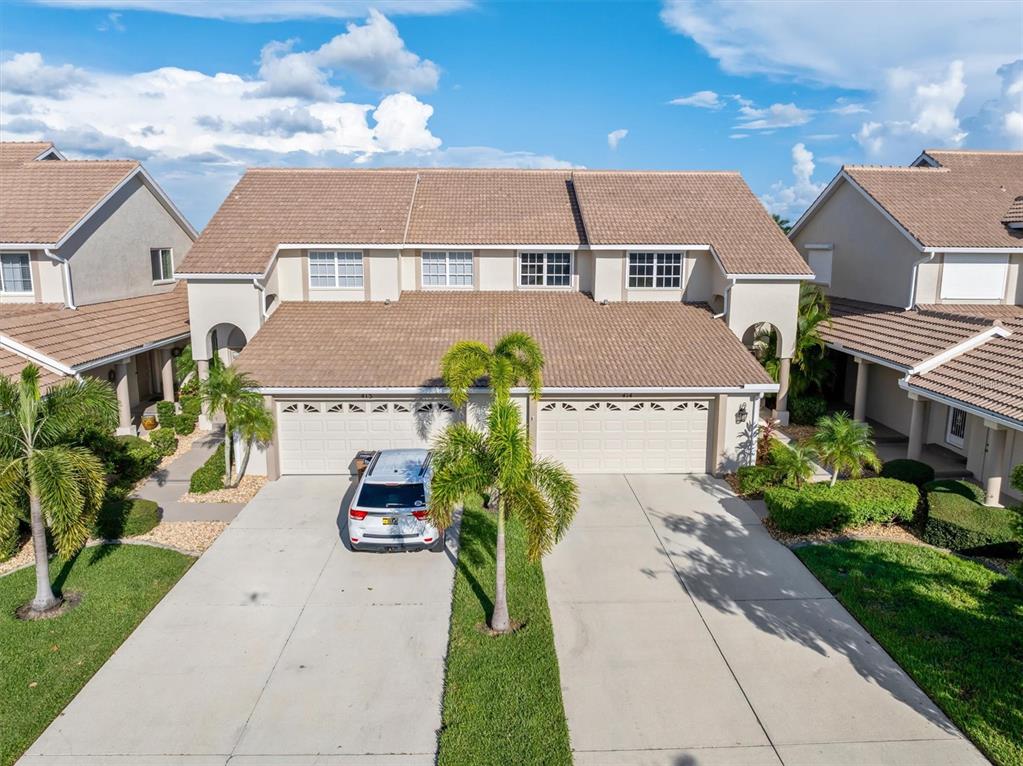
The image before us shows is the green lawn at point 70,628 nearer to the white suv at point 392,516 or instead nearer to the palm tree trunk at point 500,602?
the white suv at point 392,516

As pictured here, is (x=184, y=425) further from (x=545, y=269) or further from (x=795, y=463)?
(x=795, y=463)

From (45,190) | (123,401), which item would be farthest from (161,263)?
(123,401)

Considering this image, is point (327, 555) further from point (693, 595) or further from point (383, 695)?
point (693, 595)

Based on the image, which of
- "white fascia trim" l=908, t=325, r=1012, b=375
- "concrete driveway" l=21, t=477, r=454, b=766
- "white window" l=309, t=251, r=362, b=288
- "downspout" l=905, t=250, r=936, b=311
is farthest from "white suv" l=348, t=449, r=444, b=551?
"downspout" l=905, t=250, r=936, b=311

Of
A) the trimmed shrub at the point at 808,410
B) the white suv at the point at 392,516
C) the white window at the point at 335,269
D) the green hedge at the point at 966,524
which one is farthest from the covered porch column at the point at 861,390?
the white window at the point at 335,269

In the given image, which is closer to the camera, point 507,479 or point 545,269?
point 507,479

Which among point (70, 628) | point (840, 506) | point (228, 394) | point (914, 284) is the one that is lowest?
point (70, 628)
